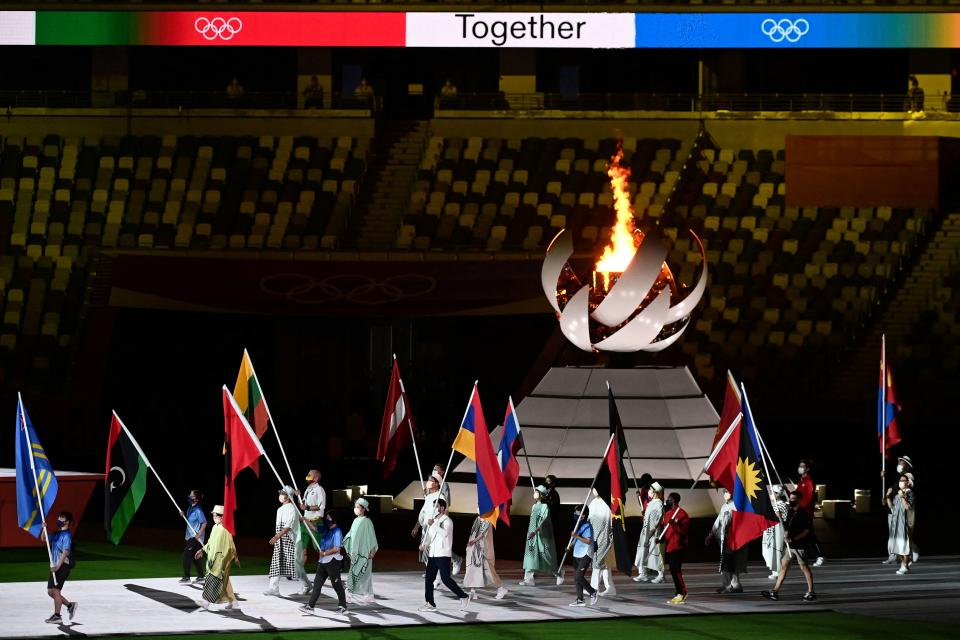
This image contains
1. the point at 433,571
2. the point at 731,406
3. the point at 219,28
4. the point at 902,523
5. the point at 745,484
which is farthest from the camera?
the point at 219,28

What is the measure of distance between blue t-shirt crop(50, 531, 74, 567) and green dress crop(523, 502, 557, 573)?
661 centimetres

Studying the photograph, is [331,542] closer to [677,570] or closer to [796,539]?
[677,570]

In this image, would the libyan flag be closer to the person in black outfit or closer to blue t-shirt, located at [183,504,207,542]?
blue t-shirt, located at [183,504,207,542]

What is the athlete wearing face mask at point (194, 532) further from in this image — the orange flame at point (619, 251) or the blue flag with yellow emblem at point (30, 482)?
the orange flame at point (619, 251)

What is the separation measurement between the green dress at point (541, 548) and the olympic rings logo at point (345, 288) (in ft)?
51.0

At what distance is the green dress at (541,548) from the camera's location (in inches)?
959

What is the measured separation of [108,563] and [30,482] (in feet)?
18.0

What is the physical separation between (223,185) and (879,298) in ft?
51.0

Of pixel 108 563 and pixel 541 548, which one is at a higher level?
pixel 541 548

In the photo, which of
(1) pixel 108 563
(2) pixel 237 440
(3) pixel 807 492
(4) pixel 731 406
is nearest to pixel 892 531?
(3) pixel 807 492

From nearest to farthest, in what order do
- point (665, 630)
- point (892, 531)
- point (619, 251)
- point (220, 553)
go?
point (665, 630)
point (220, 553)
point (892, 531)
point (619, 251)

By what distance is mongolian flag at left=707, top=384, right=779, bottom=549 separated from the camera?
22062 millimetres

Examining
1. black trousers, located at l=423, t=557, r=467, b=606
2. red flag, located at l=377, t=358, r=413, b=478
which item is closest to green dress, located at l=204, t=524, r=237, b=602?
black trousers, located at l=423, t=557, r=467, b=606

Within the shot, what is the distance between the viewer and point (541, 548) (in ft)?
79.9
